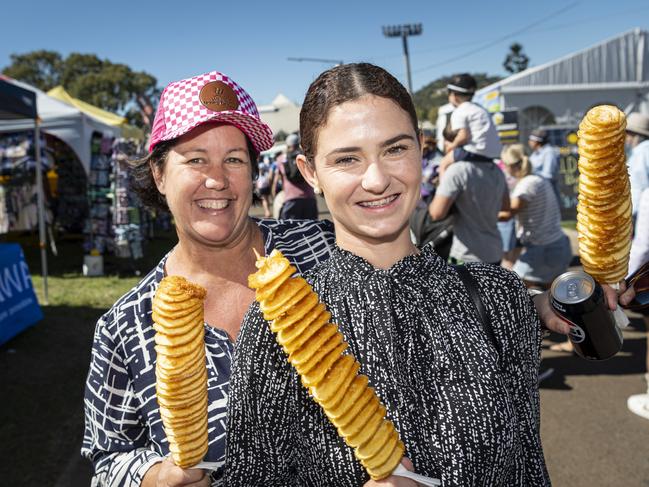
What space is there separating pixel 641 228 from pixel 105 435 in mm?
4390

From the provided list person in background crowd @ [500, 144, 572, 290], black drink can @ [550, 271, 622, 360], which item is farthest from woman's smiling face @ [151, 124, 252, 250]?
person in background crowd @ [500, 144, 572, 290]

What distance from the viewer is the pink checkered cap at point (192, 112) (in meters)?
1.98

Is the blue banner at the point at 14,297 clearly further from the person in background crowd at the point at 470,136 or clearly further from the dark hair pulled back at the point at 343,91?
the dark hair pulled back at the point at 343,91

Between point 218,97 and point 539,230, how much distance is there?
5000mm

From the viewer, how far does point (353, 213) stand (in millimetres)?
1514

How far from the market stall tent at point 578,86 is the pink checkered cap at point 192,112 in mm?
17635

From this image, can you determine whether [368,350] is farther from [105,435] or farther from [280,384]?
[105,435]

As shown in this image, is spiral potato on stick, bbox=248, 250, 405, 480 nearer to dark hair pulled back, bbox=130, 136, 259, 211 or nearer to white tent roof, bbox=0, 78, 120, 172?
dark hair pulled back, bbox=130, 136, 259, 211

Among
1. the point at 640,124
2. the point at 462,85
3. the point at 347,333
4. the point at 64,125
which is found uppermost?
the point at 64,125

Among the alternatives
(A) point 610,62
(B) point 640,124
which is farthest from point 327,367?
(A) point 610,62

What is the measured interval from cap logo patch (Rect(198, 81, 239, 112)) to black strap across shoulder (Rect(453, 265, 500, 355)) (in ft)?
3.60

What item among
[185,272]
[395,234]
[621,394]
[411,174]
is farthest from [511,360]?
[621,394]

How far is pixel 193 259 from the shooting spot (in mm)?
2209

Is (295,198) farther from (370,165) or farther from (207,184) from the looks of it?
(370,165)
